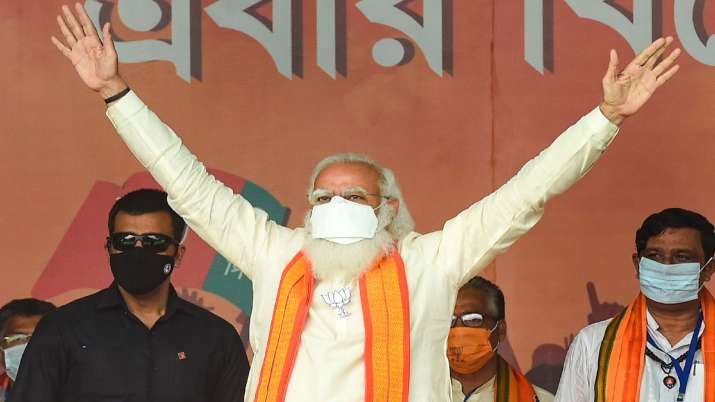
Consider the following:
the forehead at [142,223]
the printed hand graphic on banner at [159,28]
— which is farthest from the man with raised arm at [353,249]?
the printed hand graphic on banner at [159,28]

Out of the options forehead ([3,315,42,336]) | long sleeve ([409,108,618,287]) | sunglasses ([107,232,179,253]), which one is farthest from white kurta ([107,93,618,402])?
forehead ([3,315,42,336])

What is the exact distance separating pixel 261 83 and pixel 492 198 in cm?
239

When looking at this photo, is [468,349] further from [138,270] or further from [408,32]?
[408,32]

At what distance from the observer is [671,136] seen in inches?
239

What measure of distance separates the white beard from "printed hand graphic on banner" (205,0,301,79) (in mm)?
2201

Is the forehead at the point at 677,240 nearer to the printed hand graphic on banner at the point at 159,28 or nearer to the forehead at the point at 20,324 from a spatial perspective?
the printed hand graphic on banner at the point at 159,28

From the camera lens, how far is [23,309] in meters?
5.94

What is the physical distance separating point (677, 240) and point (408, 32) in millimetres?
1514

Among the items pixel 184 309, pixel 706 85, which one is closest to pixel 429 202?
pixel 706 85

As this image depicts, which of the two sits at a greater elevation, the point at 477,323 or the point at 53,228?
the point at 53,228

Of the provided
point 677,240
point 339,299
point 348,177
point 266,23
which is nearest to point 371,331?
point 339,299

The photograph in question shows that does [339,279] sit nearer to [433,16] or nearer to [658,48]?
[658,48]

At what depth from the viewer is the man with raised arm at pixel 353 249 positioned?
152 inches

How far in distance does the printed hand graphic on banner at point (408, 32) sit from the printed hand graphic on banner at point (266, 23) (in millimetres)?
342
